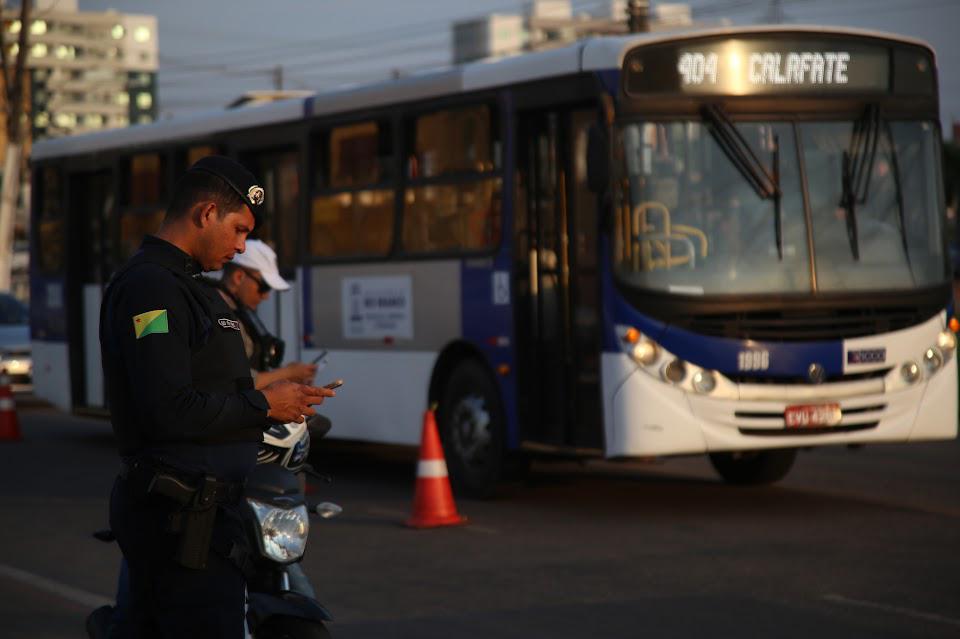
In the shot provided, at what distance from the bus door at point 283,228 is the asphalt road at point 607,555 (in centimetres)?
140

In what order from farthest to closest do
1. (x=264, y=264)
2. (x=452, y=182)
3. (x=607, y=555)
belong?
1. (x=452, y=182)
2. (x=607, y=555)
3. (x=264, y=264)

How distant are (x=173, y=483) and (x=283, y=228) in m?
12.2

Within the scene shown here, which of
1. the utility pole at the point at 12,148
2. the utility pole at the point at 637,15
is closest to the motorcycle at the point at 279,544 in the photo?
the utility pole at the point at 637,15

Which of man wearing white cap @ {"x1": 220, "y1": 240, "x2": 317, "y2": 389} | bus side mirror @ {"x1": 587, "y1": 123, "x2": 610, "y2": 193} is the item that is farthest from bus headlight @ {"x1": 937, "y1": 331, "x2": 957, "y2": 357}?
man wearing white cap @ {"x1": 220, "y1": 240, "x2": 317, "y2": 389}

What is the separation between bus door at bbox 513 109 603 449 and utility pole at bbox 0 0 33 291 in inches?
1150

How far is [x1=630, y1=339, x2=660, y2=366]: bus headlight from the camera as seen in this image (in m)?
12.0

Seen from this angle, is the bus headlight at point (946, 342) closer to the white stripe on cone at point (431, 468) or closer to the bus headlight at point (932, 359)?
the bus headlight at point (932, 359)

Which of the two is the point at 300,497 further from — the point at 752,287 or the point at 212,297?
the point at 752,287

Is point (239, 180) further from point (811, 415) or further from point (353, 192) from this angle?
point (353, 192)

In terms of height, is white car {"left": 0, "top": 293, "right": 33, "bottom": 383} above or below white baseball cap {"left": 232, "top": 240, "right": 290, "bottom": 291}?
below

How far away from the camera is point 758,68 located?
41.2ft

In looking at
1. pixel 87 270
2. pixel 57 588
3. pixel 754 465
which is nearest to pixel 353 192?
pixel 754 465

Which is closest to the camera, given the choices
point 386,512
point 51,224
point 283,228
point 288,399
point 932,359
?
point 288,399

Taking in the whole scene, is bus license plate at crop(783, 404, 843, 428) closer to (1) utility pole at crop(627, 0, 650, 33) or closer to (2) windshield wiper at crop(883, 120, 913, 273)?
(2) windshield wiper at crop(883, 120, 913, 273)
